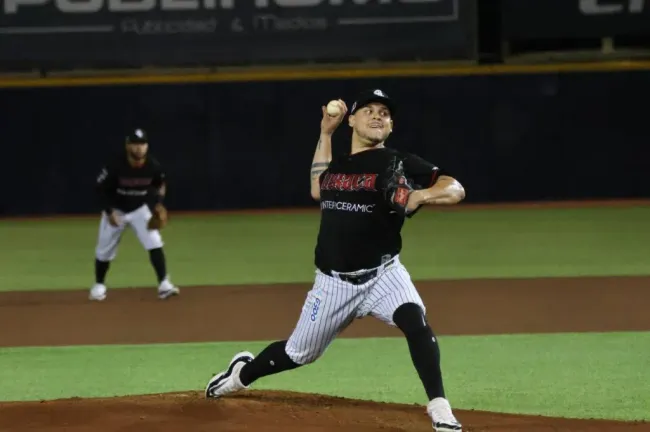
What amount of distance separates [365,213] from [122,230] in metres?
5.94

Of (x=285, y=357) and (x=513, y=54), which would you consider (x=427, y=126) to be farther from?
(x=285, y=357)

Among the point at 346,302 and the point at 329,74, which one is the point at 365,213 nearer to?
the point at 346,302

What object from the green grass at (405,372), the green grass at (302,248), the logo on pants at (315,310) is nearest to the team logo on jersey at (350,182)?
the logo on pants at (315,310)

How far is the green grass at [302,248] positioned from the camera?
40.8 feet

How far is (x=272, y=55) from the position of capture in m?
17.7

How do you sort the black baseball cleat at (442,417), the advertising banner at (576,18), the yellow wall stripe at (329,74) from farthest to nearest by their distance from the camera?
the yellow wall stripe at (329,74)
the advertising banner at (576,18)
the black baseball cleat at (442,417)

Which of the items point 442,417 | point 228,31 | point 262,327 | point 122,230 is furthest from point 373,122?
point 228,31

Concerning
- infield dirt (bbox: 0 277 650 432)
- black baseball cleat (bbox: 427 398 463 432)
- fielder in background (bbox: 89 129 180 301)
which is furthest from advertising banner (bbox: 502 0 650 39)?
black baseball cleat (bbox: 427 398 463 432)

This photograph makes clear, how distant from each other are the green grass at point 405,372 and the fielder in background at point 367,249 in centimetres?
133

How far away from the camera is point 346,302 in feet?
18.6

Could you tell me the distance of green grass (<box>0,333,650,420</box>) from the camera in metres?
6.85

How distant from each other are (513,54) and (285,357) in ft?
48.2

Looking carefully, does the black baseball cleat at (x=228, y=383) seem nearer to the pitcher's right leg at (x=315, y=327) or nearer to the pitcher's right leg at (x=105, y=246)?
the pitcher's right leg at (x=315, y=327)

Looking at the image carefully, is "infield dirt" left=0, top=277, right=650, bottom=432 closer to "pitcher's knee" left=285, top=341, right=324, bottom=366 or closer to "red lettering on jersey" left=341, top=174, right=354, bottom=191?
"pitcher's knee" left=285, top=341, right=324, bottom=366
